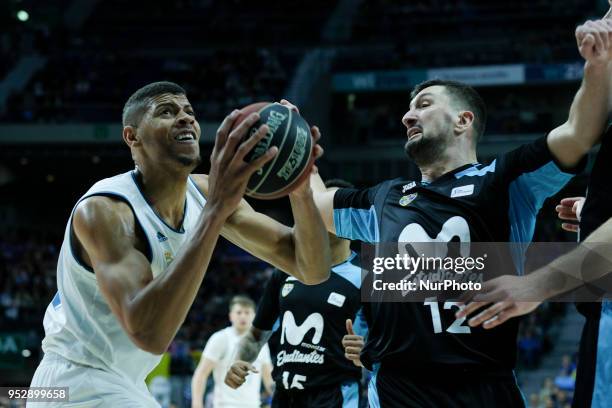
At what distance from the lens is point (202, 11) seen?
29.7 m

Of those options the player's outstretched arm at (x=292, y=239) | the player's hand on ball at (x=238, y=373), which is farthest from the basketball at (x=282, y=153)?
the player's hand on ball at (x=238, y=373)

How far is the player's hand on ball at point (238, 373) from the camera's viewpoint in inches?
234

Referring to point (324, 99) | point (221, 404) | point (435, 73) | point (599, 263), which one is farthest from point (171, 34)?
point (599, 263)

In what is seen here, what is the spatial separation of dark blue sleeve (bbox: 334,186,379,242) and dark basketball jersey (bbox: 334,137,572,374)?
141 mm

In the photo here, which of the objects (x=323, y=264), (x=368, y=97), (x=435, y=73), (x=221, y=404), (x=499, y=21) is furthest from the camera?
(x=368, y=97)

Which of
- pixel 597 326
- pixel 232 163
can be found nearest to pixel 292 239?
pixel 232 163

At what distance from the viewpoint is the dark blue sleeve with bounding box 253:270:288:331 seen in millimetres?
6660

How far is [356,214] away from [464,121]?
2.61 feet

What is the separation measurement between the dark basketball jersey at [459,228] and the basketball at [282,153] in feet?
3.46

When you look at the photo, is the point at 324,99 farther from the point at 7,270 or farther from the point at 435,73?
the point at 7,270

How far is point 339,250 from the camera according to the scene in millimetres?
6430

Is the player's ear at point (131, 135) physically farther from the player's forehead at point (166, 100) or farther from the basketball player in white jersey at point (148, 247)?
the player's forehead at point (166, 100)

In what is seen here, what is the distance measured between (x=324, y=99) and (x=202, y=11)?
7176 millimetres

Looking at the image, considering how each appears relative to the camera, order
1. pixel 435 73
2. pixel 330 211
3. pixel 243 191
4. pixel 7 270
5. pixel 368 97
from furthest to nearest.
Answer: pixel 368 97
pixel 435 73
pixel 7 270
pixel 330 211
pixel 243 191
